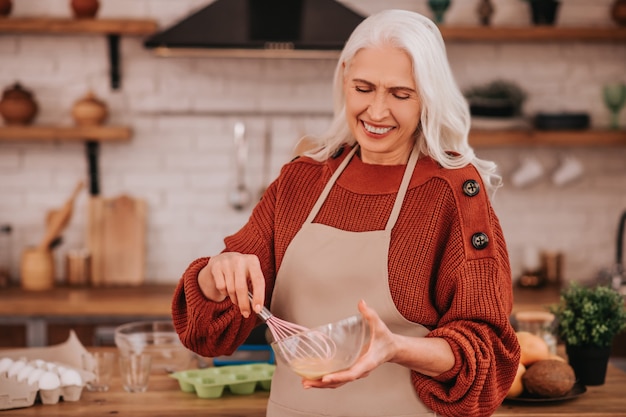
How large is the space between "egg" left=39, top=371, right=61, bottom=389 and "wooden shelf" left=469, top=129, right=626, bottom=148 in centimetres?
261

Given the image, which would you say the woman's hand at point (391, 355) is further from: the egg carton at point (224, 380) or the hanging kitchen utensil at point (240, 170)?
the hanging kitchen utensil at point (240, 170)

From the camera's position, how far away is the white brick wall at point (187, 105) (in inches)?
178

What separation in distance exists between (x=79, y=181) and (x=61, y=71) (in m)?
0.56

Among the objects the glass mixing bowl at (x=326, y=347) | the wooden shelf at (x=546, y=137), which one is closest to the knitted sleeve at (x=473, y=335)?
the glass mixing bowl at (x=326, y=347)

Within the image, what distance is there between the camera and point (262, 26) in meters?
3.92

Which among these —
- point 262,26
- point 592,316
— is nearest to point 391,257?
point 592,316

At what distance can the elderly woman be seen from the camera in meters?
1.87

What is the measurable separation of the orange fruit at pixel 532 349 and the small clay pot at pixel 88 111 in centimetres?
263

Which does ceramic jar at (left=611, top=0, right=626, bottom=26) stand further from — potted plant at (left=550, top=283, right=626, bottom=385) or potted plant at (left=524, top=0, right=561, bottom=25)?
potted plant at (left=550, top=283, right=626, bottom=385)

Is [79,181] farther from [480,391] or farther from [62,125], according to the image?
[480,391]

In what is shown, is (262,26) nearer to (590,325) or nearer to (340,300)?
(590,325)

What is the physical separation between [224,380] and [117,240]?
224 centimetres

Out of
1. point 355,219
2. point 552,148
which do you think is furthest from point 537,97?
point 355,219

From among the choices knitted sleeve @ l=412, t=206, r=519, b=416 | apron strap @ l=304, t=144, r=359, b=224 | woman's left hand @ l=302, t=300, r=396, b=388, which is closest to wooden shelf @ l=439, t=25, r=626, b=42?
apron strap @ l=304, t=144, r=359, b=224
